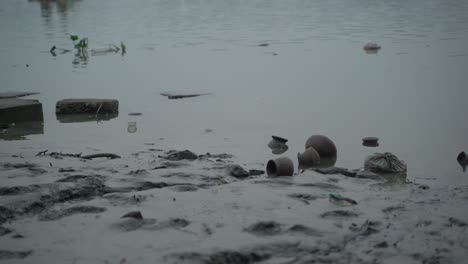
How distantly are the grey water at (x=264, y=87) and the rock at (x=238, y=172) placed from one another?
1.86 ft

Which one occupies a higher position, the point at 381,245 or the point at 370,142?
the point at 370,142

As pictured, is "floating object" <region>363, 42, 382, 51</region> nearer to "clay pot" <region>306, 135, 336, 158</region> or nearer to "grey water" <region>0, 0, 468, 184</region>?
"grey water" <region>0, 0, 468, 184</region>

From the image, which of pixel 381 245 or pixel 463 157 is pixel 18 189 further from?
pixel 463 157

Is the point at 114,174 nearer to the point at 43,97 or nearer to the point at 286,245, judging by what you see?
the point at 286,245

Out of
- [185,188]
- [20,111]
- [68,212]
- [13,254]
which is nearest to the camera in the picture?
[13,254]

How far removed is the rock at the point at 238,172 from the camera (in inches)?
193

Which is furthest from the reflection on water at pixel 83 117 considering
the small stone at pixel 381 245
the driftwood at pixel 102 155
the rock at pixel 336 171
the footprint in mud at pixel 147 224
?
the small stone at pixel 381 245

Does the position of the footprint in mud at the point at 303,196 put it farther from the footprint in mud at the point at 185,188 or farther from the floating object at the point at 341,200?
the footprint in mud at the point at 185,188

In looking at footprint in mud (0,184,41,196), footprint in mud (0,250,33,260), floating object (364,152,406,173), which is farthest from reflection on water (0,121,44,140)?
floating object (364,152,406,173)

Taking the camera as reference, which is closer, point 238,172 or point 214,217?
point 214,217

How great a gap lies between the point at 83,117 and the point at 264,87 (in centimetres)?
282

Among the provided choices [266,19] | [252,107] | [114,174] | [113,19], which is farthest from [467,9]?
[114,174]

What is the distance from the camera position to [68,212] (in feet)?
13.0

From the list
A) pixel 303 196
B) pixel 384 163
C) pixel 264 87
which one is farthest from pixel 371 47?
pixel 303 196
